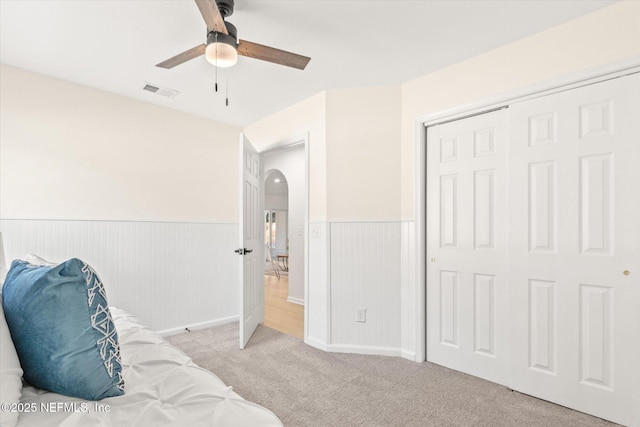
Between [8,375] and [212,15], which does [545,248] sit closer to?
[212,15]

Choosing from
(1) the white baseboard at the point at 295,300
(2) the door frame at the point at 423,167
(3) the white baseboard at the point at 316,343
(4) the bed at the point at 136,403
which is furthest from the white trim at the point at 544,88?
(1) the white baseboard at the point at 295,300

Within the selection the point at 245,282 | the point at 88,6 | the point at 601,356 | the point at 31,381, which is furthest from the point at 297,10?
the point at 601,356

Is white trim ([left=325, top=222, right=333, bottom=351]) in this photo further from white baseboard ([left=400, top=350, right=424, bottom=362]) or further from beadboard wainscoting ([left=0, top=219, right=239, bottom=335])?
beadboard wainscoting ([left=0, top=219, right=239, bottom=335])

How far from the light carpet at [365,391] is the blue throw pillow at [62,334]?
4.37ft

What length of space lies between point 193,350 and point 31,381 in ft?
7.39

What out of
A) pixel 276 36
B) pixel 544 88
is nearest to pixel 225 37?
pixel 276 36

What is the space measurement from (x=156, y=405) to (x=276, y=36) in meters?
2.24

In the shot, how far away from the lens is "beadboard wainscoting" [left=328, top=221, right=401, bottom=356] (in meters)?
2.97

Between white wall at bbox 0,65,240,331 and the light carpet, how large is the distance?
2.82 ft

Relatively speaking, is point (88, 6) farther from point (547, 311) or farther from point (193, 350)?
point (547, 311)

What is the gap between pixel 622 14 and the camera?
6.38ft

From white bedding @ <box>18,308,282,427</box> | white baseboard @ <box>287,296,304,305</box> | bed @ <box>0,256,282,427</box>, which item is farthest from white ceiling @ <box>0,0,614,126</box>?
white baseboard @ <box>287,296,304,305</box>

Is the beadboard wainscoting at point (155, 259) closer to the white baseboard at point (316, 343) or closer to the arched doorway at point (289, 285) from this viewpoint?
the arched doorway at point (289, 285)

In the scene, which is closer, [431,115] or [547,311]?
[547,311]
